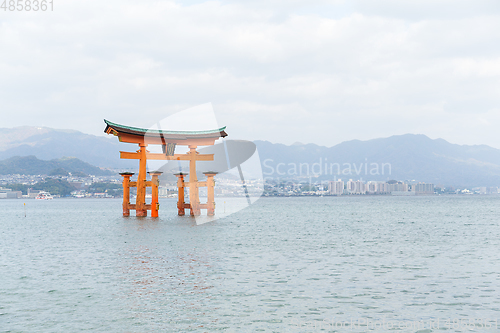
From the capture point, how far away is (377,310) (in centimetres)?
1285

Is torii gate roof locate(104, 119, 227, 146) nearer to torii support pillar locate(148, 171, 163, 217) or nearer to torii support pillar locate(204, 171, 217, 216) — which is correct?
torii support pillar locate(148, 171, 163, 217)

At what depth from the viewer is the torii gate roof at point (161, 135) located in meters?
46.0

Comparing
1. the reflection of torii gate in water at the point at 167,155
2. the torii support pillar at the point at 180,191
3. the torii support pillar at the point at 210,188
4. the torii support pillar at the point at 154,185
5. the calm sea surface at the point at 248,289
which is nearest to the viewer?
the calm sea surface at the point at 248,289

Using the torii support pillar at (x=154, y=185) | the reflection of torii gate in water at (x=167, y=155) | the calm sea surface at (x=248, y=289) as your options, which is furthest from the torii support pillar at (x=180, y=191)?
the calm sea surface at (x=248, y=289)

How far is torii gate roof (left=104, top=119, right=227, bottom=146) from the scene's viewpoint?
4603 centimetres

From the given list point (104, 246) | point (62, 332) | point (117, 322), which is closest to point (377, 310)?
point (117, 322)

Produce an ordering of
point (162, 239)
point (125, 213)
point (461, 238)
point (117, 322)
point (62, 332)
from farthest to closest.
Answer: point (125, 213) < point (461, 238) < point (162, 239) < point (117, 322) < point (62, 332)

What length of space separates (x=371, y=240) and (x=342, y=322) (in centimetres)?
2357

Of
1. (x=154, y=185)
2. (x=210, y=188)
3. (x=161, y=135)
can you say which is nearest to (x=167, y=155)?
(x=161, y=135)

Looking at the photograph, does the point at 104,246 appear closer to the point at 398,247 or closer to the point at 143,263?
the point at 143,263

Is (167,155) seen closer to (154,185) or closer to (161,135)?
(161,135)

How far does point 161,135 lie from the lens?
48.6 metres

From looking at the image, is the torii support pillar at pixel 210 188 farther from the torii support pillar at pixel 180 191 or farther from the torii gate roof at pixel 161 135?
the torii gate roof at pixel 161 135

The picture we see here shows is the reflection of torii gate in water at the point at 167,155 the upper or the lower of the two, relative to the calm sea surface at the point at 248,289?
upper
